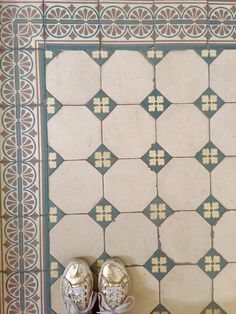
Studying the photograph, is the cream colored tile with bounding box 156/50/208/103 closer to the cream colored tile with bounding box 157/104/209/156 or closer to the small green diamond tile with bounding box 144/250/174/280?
the cream colored tile with bounding box 157/104/209/156

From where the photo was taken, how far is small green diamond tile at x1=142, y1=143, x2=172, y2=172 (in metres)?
1.06

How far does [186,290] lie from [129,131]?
441 millimetres

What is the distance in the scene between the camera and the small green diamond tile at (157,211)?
1.07 m

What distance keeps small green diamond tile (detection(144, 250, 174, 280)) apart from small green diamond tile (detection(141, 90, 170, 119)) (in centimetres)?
36

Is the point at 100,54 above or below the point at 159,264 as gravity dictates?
above

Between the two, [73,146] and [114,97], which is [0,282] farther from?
[114,97]

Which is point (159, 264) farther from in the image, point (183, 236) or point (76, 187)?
point (76, 187)

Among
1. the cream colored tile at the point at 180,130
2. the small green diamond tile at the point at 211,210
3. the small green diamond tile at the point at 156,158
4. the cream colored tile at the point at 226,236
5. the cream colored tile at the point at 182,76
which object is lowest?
the cream colored tile at the point at 226,236

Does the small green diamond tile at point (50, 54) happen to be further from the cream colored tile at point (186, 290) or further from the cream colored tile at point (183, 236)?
the cream colored tile at point (186, 290)

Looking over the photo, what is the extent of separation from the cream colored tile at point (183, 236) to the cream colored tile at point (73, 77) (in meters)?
0.39

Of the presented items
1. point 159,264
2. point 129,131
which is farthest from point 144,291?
point 129,131

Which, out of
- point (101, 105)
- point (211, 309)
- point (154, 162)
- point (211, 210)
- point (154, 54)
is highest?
point (154, 54)

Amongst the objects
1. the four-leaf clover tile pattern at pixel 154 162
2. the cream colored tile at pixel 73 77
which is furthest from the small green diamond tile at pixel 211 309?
the cream colored tile at pixel 73 77

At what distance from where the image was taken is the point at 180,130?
3.50 feet
